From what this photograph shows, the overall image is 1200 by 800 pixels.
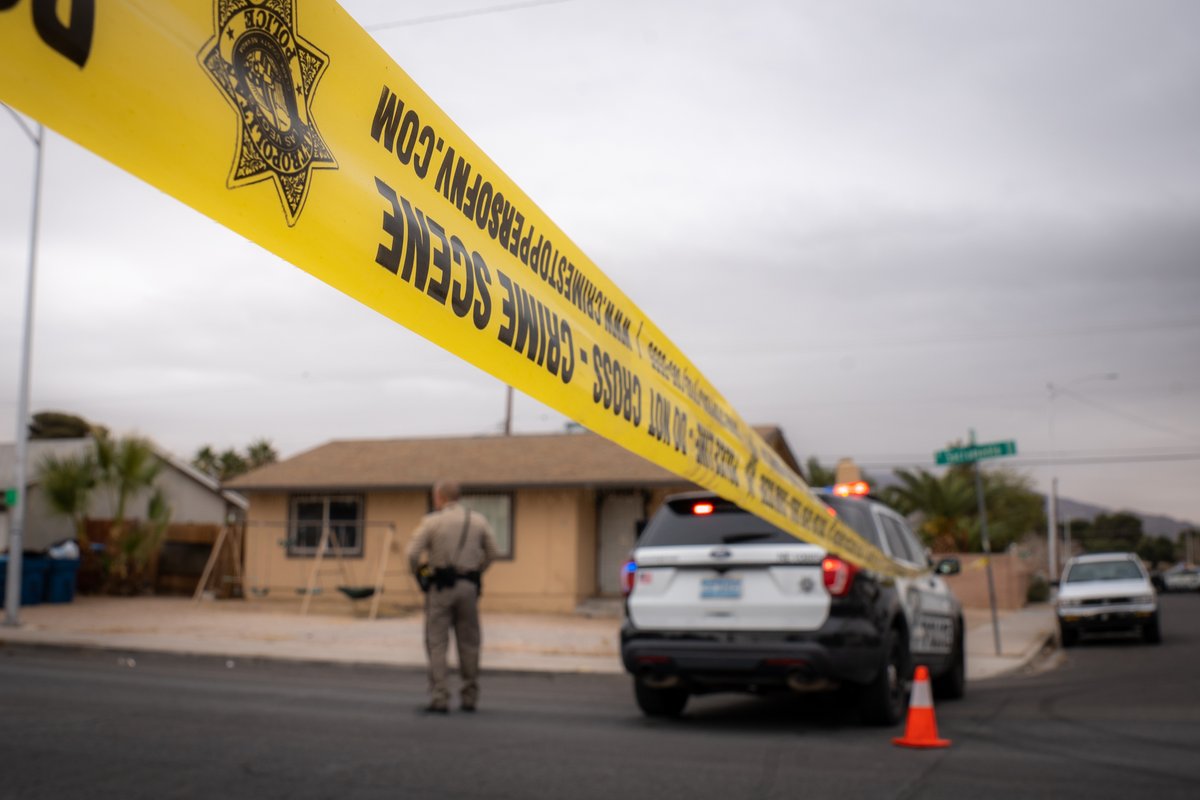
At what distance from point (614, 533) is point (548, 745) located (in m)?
17.6

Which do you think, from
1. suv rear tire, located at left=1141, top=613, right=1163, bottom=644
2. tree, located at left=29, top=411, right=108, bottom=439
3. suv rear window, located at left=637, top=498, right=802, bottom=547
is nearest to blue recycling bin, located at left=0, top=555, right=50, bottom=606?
suv rear window, located at left=637, top=498, right=802, bottom=547

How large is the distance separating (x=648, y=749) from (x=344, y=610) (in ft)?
58.9

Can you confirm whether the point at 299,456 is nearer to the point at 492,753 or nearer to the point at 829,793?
the point at 492,753

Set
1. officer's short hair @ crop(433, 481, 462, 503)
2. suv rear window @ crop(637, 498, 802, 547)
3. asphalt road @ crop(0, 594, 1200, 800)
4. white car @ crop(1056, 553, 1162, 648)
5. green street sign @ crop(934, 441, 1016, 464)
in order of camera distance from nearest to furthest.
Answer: asphalt road @ crop(0, 594, 1200, 800) → suv rear window @ crop(637, 498, 802, 547) → officer's short hair @ crop(433, 481, 462, 503) → green street sign @ crop(934, 441, 1016, 464) → white car @ crop(1056, 553, 1162, 648)

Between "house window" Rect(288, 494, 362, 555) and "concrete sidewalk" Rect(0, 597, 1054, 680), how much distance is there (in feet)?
5.07

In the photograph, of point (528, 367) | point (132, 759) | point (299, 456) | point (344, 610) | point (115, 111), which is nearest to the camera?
point (115, 111)

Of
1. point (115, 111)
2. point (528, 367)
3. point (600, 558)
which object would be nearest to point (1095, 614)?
point (600, 558)

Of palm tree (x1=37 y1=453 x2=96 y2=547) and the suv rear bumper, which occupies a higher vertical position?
palm tree (x1=37 y1=453 x2=96 y2=547)

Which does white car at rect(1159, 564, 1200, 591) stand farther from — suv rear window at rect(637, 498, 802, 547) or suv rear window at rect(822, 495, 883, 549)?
suv rear window at rect(637, 498, 802, 547)

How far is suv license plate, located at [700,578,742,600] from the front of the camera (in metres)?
8.30

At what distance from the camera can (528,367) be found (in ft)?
12.1

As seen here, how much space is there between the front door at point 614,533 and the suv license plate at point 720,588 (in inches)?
651

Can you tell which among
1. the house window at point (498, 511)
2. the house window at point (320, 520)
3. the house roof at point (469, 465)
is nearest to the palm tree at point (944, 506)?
the house roof at point (469, 465)

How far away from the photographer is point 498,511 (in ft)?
82.6
